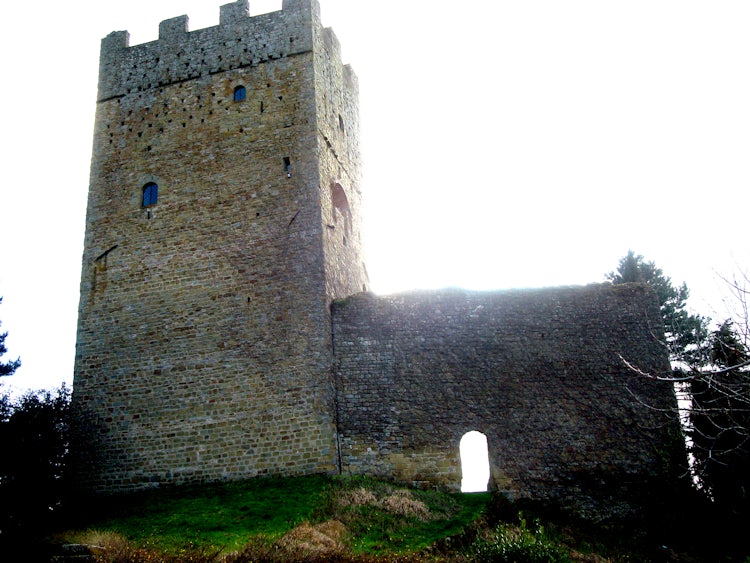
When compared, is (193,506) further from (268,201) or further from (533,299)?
(533,299)

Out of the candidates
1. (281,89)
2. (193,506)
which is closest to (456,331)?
(193,506)

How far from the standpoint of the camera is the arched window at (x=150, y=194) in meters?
20.1

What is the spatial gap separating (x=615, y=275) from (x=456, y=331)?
36.6 ft

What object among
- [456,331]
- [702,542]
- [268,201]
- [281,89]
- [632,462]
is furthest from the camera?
[281,89]

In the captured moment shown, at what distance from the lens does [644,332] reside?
17812 millimetres

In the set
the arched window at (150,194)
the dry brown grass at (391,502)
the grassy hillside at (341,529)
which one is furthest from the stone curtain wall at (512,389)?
the arched window at (150,194)

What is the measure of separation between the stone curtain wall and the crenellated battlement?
8.29 meters

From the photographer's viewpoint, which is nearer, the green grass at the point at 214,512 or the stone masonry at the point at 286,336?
the green grass at the point at 214,512

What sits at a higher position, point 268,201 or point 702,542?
point 268,201

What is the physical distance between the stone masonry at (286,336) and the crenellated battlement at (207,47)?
0.08 metres

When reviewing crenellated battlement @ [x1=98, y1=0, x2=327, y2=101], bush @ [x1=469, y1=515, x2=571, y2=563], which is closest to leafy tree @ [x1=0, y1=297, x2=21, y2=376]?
crenellated battlement @ [x1=98, y1=0, x2=327, y2=101]

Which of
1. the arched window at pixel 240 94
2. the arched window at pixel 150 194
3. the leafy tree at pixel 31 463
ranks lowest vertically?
the leafy tree at pixel 31 463

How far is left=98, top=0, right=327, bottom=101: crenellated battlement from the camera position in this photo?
20.8 meters

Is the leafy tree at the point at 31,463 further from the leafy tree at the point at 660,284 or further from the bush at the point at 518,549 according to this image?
the leafy tree at the point at 660,284
